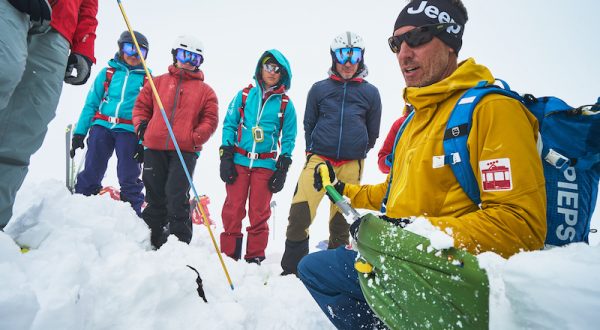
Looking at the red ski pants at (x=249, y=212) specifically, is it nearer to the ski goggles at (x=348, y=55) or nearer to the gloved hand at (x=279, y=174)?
the gloved hand at (x=279, y=174)

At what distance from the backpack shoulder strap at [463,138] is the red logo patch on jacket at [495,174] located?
0.33ft

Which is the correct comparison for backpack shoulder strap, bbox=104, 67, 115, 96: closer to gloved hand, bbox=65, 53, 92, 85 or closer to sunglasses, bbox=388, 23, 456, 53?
gloved hand, bbox=65, 53, 92, 85

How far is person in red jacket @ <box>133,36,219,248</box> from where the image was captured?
4.25m

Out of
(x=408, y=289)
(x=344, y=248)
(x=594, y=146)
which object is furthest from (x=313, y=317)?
(x=594, y=146)

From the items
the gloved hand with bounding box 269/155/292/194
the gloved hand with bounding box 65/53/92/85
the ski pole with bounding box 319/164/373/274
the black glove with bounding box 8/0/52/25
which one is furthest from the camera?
the gloved hand with bounding box 269/155/292/194

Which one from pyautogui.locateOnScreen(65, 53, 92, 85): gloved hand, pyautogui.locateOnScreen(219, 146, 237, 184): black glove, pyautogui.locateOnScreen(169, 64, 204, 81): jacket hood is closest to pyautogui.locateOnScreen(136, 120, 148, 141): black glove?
pyautogui.locateOnScreen(169, 64, 204, 81): jacket hood

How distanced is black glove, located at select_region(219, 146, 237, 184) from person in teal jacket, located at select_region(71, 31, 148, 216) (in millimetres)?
1508

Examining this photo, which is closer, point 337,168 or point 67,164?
point 337,168

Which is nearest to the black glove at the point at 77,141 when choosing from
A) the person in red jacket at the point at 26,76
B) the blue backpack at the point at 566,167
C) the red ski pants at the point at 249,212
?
the red ski pants at the point at 249,212

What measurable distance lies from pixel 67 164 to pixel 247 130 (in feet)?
12.8

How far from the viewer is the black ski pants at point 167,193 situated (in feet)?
13.9

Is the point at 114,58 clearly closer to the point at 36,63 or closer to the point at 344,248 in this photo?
the point at 36,63

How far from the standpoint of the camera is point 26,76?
2146 millimetres

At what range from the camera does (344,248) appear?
2.22 m
